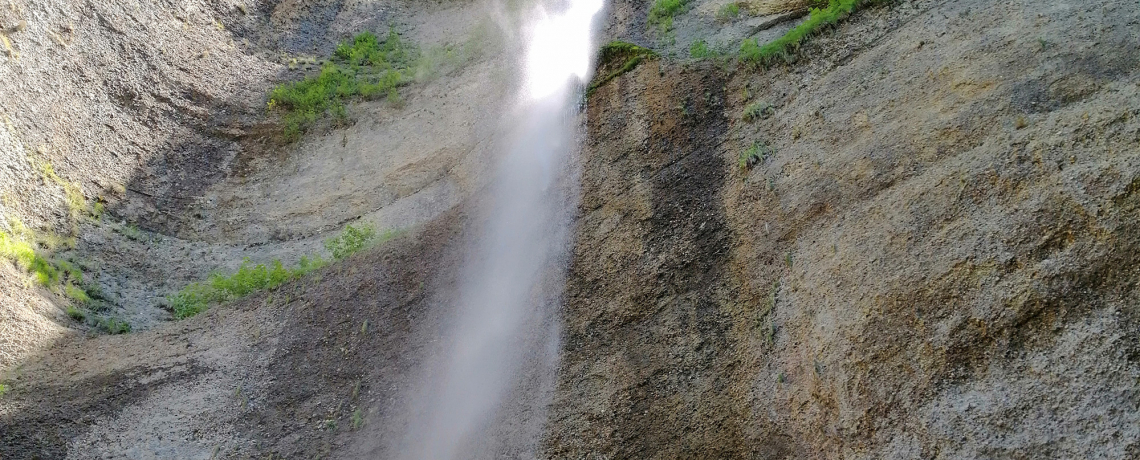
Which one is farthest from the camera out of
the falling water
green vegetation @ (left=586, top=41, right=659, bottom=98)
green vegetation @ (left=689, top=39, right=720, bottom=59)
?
green vegetation @ (left=586, top=41, right=659, bottom=98)

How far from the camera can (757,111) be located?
507 inches

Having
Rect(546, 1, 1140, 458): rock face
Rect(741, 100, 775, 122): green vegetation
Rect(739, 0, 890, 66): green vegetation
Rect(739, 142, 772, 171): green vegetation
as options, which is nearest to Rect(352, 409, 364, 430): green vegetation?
Rect(546, 1, 1140, 458): rock face

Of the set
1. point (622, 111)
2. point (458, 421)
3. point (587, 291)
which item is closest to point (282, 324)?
point (458, 421)

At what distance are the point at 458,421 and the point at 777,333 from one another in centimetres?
428

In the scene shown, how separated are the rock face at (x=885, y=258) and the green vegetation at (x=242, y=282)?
4.72 metres

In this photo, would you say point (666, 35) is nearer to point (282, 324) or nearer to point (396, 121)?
point (396, 121)

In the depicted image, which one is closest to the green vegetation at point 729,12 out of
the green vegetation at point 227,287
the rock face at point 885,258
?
the rock face at point 885,258

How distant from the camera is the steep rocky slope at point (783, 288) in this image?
759 centimetres

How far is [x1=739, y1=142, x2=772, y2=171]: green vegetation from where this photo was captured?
12.0m

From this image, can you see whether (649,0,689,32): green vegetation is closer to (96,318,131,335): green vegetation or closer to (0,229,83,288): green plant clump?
(96,318,131,335): green vegetation

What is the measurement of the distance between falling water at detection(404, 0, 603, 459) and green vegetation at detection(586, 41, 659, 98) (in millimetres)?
478

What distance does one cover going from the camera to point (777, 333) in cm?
948

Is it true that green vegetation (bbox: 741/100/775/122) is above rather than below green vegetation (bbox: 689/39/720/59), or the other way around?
below

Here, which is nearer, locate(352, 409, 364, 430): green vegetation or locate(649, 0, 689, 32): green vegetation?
locate(352, 409, 364, 430): green vegetation
